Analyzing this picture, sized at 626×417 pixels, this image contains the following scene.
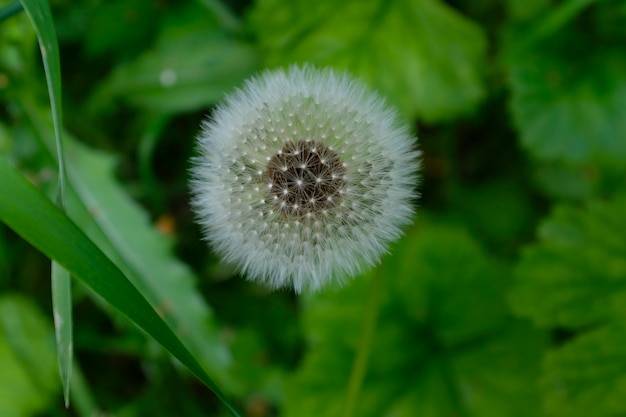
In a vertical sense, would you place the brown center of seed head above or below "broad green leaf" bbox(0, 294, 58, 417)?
below

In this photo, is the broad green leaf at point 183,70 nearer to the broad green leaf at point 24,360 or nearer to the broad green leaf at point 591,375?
the broad green leaf at point 24,360

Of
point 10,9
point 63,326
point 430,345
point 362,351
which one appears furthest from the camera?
point 430,345

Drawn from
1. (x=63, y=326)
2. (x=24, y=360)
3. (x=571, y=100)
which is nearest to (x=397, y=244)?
(x=571, y=100)

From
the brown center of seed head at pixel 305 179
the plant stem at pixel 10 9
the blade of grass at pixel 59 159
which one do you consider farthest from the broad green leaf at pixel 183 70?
the brown center of seed head at pixel 305 179

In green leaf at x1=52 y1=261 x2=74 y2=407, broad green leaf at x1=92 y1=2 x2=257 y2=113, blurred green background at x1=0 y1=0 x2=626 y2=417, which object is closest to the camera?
green leaf at x1=52 y1=261 x2=74 y2=407

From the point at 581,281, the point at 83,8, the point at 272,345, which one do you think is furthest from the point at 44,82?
the point at 581,281

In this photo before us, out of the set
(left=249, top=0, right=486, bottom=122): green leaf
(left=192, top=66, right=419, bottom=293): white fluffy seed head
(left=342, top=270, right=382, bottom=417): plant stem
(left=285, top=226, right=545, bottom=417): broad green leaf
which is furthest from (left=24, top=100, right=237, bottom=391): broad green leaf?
(left=192, top=66, right=419, bottom=293): white fluffy seed head

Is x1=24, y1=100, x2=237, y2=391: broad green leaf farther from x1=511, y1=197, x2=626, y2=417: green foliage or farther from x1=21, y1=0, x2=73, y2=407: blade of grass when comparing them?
x1=511, y1=197, x2=626, y2=417: green foliage

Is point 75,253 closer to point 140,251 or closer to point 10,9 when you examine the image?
point 10,9
